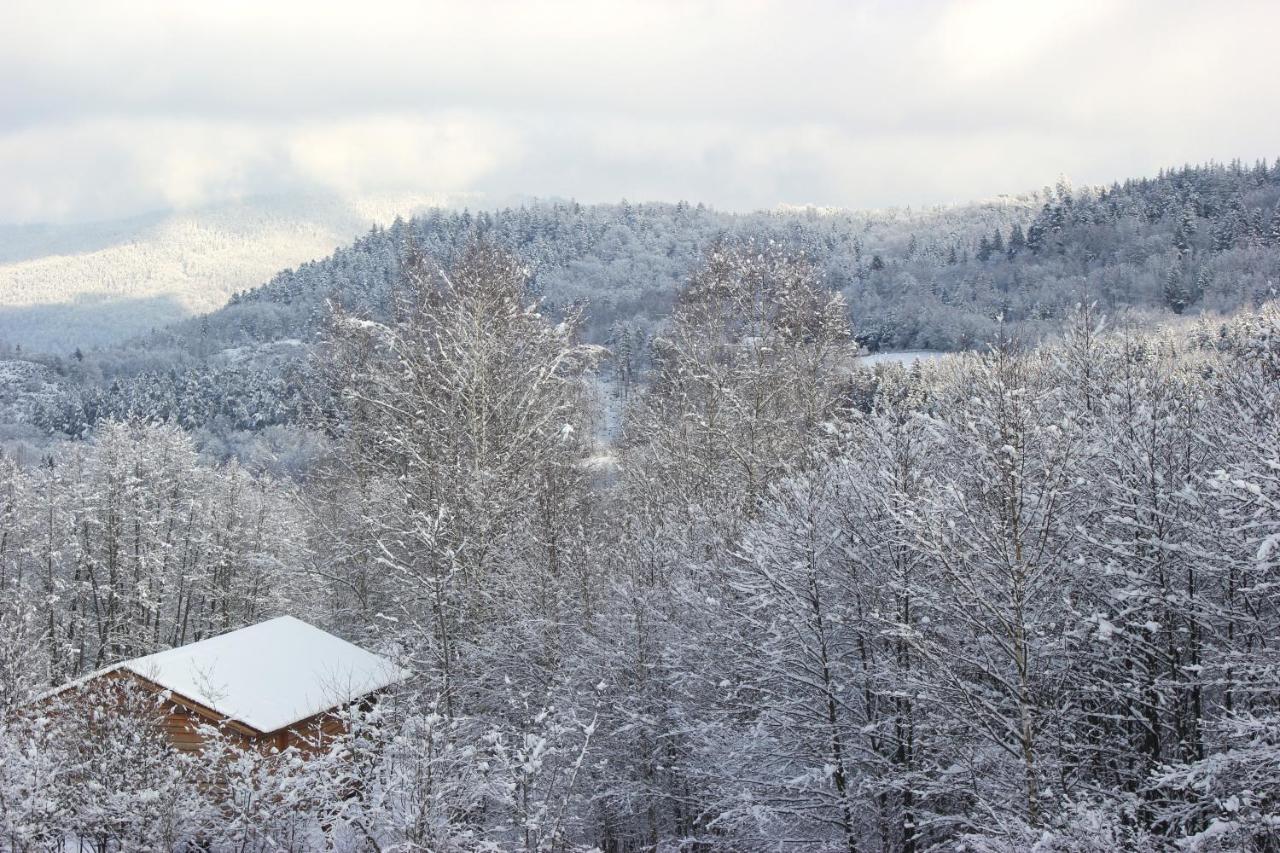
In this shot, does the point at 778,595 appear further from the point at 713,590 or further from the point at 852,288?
the point at 852,288

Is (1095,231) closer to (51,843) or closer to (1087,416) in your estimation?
(1087,416)

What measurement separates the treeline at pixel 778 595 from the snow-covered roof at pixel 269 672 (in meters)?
1.56

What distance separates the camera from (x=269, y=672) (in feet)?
61.0

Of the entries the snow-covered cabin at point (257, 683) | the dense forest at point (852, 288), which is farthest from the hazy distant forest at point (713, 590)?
the dense forest at point (852, 288)

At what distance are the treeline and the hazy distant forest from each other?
4.4 inches

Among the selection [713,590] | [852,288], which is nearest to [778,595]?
[713,590]

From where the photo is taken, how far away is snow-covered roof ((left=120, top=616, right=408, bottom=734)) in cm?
1711

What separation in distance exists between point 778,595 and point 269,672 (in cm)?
1078

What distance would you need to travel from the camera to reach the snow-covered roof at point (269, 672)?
56.1 ft

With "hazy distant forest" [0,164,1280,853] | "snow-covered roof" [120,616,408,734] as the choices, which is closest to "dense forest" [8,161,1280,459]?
"hazy distant forest" [0,164,1280,853]

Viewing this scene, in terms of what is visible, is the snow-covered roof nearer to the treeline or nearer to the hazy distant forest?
the hazy distant forest

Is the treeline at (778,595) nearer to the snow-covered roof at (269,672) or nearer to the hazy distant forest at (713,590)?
the hazy distant forest at (713,590)

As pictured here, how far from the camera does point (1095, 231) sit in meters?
103

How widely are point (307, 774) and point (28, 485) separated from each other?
79.3 ft
